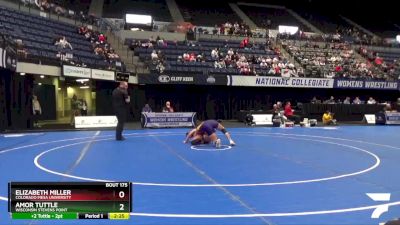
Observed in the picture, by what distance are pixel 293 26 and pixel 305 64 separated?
14374 millimetres

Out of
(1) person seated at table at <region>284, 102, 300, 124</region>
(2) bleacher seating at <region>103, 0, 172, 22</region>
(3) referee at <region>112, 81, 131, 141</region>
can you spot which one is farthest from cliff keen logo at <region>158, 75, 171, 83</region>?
(2) bleacher seating at <region>103, 0, 172, 22</region>

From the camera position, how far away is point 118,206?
358cm

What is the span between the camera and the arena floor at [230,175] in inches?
233

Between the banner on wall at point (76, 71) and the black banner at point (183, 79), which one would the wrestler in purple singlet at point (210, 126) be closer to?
the banner on wall at point (76, 71)

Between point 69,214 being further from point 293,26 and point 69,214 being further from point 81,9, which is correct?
point 293,26

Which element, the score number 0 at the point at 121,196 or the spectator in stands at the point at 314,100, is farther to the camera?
the spectator in stands at the point at 314,100

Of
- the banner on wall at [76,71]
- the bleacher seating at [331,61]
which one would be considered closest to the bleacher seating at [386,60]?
the bleacher seating at [331,61]

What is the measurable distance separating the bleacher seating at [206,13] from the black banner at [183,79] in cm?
1576

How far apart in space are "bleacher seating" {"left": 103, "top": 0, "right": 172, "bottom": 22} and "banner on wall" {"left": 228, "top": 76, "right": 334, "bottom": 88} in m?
16.5

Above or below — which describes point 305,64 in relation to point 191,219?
above

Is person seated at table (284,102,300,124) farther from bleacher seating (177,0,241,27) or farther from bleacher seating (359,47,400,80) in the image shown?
bleacher seating (177,0,241,27)

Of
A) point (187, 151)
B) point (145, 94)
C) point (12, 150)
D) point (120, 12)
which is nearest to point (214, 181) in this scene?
point (187, 151)

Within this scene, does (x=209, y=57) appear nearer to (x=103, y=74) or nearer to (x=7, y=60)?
(x=103, y=74)
